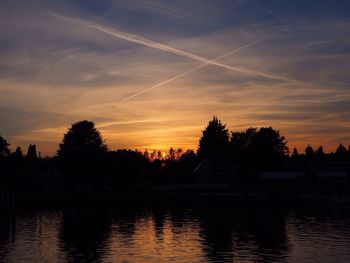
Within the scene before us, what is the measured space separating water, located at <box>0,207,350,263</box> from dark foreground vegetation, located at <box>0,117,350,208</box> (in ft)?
150

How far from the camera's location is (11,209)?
3199 inches

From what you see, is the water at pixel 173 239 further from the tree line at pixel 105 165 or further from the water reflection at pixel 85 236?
the tree line at pixel 105 165

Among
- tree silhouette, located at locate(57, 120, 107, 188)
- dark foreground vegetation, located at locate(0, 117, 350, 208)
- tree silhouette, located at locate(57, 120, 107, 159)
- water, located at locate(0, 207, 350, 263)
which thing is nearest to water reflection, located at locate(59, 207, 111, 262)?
water, located at locate(0, 207, 350, 263)

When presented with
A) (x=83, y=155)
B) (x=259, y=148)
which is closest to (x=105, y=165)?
(x=83, y=155)

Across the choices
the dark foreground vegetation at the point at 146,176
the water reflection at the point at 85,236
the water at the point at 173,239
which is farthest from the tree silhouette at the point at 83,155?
the water at the point at 173,239

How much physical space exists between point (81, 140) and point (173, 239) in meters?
96.5

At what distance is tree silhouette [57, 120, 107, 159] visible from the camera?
144m

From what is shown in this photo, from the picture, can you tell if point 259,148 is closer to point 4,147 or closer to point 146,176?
point 146,176

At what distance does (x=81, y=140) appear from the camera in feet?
478

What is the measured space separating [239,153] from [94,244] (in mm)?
A: 136768

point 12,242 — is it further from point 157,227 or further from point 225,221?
point 225,221

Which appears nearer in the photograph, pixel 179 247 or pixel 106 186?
pixel 179 247

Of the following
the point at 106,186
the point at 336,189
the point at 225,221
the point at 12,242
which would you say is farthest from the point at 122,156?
the point at 12,242

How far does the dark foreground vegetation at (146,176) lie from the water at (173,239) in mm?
45766
